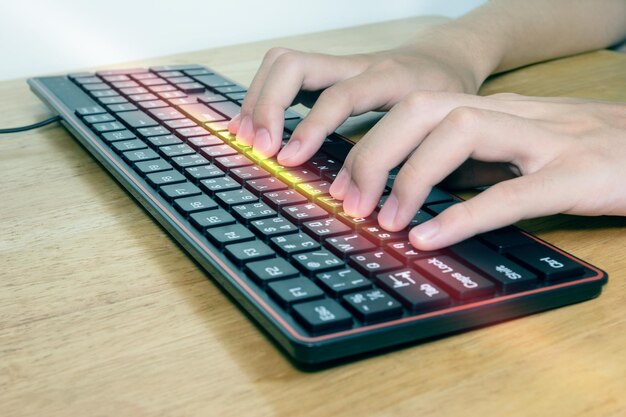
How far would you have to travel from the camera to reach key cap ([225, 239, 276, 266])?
0.45 meters

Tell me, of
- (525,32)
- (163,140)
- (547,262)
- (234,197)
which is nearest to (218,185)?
(234,197)

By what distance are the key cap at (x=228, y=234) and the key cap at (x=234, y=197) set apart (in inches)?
1.5

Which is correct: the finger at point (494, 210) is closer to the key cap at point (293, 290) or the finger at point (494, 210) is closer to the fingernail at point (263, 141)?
the key cap at point (293, 290)

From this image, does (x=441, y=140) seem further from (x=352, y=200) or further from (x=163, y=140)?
(x=163, y=140)

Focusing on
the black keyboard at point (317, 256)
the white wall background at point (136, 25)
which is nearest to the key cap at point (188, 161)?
the black keyboard at point (317, 256)

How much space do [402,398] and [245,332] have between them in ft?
0.34

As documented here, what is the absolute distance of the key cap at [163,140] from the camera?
67cm

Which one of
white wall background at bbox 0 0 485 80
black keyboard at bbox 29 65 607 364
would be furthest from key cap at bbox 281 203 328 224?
white wall background at bbox 0 0 485 80

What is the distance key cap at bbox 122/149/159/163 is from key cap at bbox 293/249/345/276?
228 millimetres

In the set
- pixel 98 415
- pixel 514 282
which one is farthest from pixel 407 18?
pixel 98 415

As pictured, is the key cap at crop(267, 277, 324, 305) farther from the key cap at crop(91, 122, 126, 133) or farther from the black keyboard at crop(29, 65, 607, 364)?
the key cap at crop(91, 122, 126, 133)

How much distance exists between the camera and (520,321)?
0.44 m

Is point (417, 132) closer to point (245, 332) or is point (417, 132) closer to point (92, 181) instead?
point (245, 332)

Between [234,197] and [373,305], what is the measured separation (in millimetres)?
180
